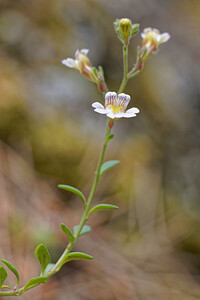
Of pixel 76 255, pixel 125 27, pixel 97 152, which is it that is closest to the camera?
pixel 76 255

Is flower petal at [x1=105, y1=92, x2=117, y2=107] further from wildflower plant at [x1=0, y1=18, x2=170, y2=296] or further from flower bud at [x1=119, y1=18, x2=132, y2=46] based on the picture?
flower bud at [x1=119, y1=18, x2=132, y2=46]

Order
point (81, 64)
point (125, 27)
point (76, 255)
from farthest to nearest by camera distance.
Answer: point (81, 64)
point (125, 27)
point (76, 255)

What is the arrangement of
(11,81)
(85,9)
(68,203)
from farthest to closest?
(85,9)
(11,81)
(68,203)

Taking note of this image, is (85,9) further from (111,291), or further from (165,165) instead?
(111,291)

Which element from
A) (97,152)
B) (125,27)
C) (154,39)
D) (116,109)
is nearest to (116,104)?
(116,109)

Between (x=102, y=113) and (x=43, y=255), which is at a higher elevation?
(x=102, y=113)

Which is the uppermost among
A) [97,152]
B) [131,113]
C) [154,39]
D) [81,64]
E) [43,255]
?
[154,39]

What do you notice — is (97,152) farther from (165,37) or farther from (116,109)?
(116,109)

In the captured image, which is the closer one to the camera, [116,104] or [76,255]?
[76,255]

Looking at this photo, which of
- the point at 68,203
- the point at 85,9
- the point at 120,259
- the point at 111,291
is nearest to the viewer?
the point at 111,291

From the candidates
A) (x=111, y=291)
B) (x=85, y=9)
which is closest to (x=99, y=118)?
(x=85, y=9)
